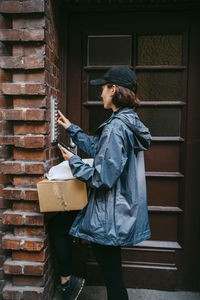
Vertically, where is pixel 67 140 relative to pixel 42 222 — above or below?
above

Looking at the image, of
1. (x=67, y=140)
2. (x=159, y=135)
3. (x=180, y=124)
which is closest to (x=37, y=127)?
(x=67, y=140)

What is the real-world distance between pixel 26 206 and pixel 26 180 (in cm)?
21

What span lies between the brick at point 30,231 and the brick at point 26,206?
0.15 metres

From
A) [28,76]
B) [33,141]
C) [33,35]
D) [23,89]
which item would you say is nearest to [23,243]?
[33,141]

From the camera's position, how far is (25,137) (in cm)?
222

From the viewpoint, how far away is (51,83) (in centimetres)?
239

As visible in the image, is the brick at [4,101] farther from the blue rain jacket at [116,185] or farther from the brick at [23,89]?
the blue rain jacket at [116,185]

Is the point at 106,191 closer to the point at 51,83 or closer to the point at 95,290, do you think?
the point at 51,83

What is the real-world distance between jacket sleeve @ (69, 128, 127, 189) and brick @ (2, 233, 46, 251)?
2.43ft

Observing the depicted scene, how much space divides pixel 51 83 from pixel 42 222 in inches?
43.7

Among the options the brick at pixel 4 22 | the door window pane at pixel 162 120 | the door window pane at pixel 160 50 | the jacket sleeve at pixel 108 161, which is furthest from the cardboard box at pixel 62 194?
the door window pane at pixel 160 50

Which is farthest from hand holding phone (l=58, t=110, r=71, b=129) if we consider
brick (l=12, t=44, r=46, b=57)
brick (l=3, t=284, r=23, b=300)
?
brick (l=3, t=284, r=23, b=300)

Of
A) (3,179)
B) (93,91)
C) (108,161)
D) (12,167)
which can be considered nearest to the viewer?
(108,161)

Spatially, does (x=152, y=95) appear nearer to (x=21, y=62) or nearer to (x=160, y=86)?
(x=160, y=86)
